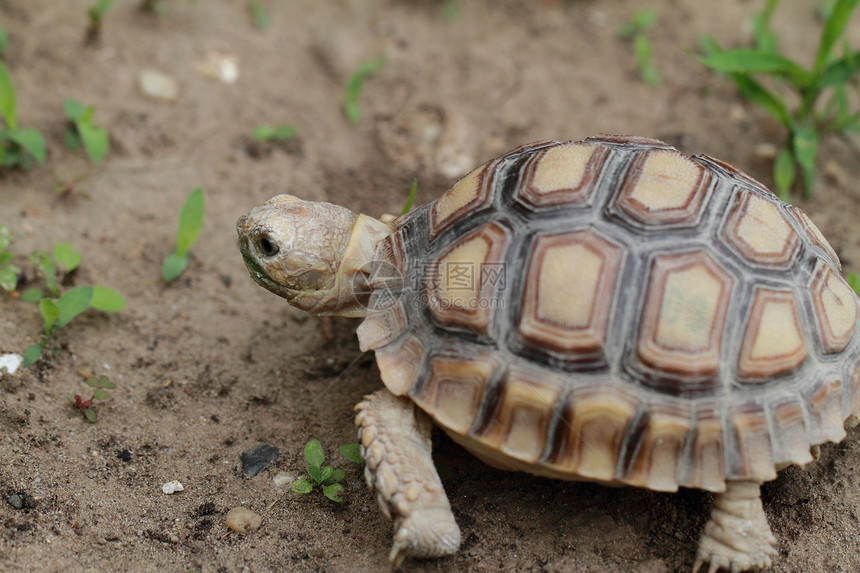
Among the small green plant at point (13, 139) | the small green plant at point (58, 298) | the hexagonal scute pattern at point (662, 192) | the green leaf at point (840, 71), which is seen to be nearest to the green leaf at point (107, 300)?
the small green plant at point (58, 298)

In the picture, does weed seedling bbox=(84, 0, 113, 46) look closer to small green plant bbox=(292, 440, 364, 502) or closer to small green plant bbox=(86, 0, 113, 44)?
small green plant bbox=(86, 0, 113, 44)

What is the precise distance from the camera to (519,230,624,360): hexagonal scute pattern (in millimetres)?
2102

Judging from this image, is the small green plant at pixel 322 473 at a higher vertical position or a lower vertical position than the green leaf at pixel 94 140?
lower

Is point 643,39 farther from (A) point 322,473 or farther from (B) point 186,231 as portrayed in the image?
(A) point 322,473

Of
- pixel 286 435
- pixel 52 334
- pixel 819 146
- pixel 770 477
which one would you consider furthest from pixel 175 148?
pixel 819 146

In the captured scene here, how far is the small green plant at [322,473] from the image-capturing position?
239 centimetres

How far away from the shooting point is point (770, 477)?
208cm

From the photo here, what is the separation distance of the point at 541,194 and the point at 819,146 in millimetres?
2750

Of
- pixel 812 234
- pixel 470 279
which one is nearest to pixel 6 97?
pixel 470 279

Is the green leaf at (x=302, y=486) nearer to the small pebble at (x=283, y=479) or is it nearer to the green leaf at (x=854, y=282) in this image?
the small pebble at (x=283, y=479)

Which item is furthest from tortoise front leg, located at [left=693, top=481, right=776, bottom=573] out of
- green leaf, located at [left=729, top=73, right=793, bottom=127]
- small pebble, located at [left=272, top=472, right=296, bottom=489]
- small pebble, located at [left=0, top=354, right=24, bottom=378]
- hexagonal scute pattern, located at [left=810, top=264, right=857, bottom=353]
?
small pebble, located at [left=0, top=354, right=24, bottom=378]

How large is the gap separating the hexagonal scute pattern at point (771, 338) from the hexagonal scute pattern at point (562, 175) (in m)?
0.65

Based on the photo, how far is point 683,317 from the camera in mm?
2086

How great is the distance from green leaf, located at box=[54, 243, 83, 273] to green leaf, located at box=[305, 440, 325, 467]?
1.46 meters
